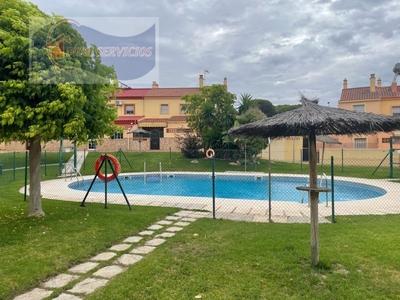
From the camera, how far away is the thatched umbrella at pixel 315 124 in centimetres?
372

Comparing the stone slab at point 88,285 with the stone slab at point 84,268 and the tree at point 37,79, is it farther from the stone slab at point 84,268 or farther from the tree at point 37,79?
the tree at point 37,79

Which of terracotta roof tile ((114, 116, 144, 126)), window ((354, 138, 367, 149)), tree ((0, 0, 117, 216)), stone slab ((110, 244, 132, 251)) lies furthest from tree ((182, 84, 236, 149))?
A: stone slab ((110, 244, 132, 251))

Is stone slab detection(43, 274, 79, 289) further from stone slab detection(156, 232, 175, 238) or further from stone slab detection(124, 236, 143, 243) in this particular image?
stone slab detection(156, 232, 175, 238)

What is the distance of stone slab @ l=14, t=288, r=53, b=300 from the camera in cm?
333

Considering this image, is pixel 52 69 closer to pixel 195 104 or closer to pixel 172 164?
pixel 172 164

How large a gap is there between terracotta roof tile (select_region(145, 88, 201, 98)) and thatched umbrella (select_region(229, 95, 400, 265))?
A: 105ft

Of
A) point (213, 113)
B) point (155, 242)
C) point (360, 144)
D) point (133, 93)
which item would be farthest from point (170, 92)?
point (155, 242)

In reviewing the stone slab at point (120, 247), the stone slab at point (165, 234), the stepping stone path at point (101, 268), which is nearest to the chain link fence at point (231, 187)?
the stone slab at point (165, 234)

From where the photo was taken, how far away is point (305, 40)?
53.6ft

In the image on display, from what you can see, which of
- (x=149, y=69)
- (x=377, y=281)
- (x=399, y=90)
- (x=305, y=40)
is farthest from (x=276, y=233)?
(x=399, y=90)

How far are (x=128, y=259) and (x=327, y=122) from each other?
358 centimetres

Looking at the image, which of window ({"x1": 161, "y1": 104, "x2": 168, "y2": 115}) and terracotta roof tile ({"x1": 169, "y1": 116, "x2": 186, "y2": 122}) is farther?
window ({"x1": 161, "y1": 104, "x2": 168, "y2": 115})

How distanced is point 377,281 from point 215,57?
21334 millimetres

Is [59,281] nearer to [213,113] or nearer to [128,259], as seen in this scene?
[128,259]
